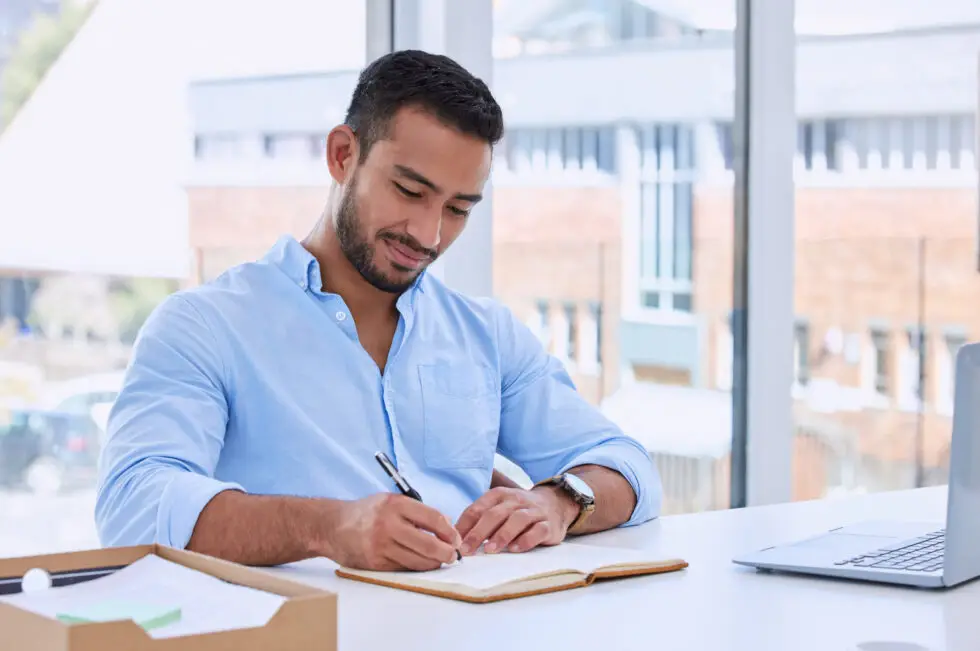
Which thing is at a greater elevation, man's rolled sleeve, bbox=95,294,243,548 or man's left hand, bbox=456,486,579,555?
man's rolled sleeve, bbox=95,294,243,548

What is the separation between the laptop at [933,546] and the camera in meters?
1.26

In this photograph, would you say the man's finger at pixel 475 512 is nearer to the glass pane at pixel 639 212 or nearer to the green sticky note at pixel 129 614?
the green sticky note at pixel 129 614

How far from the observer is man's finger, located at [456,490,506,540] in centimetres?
148

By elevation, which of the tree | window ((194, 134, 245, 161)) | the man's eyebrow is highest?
the tree

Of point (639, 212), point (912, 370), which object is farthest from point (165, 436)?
point (912, 370)

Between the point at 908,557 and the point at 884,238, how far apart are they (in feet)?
8.22

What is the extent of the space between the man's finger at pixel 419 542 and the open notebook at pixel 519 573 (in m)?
0.02

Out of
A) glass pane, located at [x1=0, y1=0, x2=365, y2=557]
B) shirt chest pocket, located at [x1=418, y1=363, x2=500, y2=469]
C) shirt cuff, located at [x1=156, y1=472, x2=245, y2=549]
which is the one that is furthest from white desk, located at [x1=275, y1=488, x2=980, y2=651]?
glass pane, located at [x1=0, y1=0, x2=365, y2=557]

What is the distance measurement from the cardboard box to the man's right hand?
0.34 m

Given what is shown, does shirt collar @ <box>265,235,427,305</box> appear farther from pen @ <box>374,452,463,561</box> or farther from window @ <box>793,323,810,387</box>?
window @ <box>793,323,810,387</box>

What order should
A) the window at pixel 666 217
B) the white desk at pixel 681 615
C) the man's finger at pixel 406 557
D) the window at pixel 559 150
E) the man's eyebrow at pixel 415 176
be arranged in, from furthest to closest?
the window at pixel 666 217, the window at pixel 559 150, the man's eyebrow at pixel 415 176, the man's finger at pixel 406 557, the white desk at pixel 681 615

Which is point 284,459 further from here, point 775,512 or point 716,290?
point 716,290

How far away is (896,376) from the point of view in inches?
150

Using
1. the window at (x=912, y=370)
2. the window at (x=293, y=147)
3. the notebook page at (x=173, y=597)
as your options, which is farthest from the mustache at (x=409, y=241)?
the window at (x=912, y=370)
